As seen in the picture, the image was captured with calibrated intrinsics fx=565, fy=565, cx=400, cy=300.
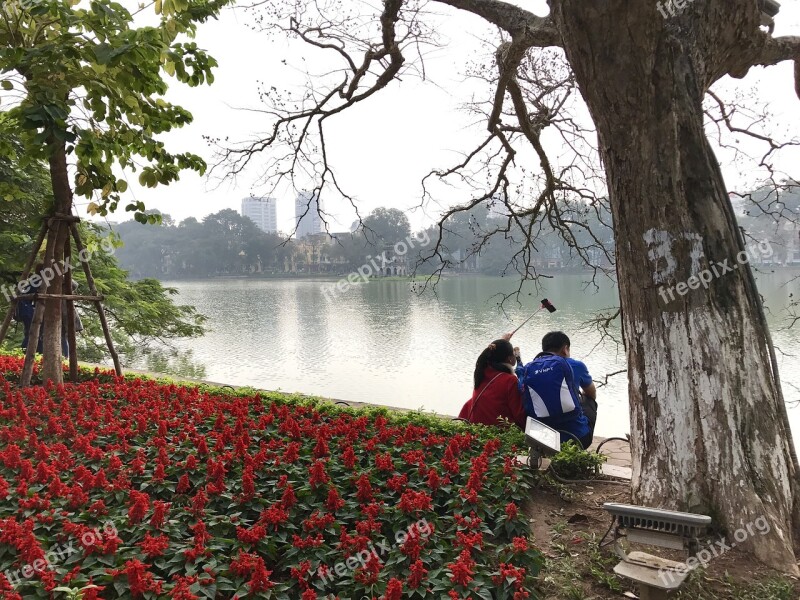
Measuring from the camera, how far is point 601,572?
2059 mm

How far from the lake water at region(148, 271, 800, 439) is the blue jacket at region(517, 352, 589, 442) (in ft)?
6.15

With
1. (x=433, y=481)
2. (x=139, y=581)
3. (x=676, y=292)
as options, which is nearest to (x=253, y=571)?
(x=139, y=581)

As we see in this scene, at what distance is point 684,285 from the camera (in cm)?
231

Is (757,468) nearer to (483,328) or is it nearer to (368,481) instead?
(368,481)

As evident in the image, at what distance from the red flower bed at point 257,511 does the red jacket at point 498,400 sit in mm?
379

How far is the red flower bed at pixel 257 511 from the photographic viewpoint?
1.87 metres

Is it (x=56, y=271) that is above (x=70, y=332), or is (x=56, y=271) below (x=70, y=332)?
above

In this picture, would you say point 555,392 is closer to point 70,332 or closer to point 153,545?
point 153,545

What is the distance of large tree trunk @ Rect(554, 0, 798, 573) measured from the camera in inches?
86.7

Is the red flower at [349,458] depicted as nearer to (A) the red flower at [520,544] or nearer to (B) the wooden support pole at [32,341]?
(A) the red flower at [520,544]

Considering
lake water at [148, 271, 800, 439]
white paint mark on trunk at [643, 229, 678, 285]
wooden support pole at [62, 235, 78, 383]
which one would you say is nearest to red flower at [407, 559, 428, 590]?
white paint mark on trunk at [643, 229, 678, 285]

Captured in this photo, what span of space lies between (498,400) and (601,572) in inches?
68.2

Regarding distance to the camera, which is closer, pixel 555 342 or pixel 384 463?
pixel 384 463

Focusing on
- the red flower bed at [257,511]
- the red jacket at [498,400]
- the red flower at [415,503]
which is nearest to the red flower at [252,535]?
the red flower bed at [257,511]
